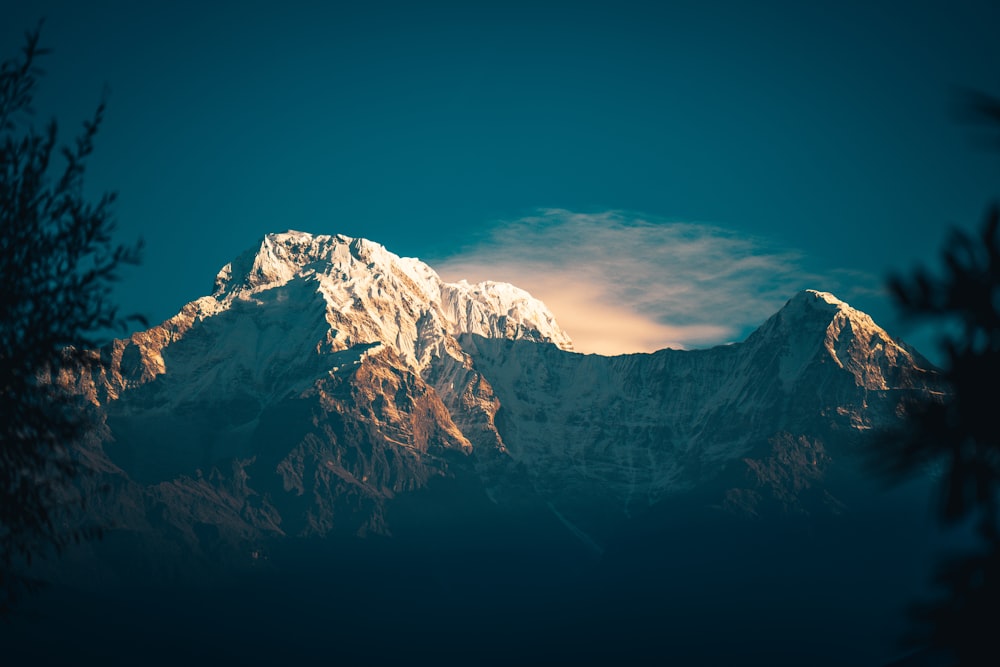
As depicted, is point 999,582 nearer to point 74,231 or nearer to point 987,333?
point 987,333

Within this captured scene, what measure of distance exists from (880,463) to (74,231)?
592 inches

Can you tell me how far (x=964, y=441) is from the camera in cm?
1028

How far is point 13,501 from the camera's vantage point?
18.3 m

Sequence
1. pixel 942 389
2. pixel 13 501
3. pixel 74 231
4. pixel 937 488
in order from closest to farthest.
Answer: pixel 937 488
pixel 942 389
pixel 13 501
pixel 74 231

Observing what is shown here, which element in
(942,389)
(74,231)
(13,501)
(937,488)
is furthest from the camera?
(74,231)

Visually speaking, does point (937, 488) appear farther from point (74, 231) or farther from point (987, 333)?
point (74, 231)

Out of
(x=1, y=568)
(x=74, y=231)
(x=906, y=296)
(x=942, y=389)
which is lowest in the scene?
(x=1, y=568)

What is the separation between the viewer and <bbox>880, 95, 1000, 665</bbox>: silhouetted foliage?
10.0 m

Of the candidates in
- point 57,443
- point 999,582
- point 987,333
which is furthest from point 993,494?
point 57,443

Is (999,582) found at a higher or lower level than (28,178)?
lower

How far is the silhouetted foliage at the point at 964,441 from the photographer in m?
10.0

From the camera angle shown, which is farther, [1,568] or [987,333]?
[1,568]

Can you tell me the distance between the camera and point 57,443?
736 inches

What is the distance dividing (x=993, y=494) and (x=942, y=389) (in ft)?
3.66
